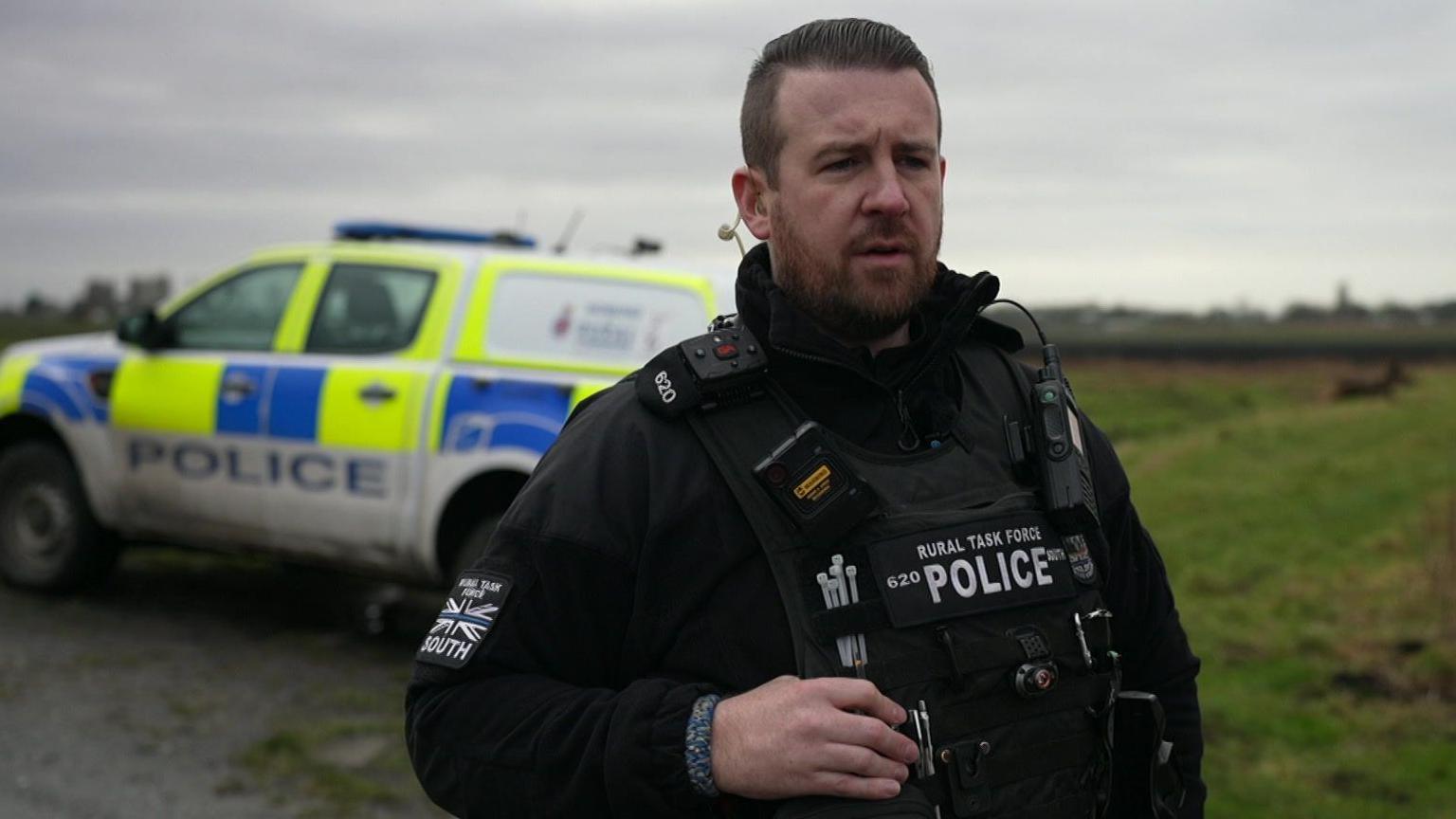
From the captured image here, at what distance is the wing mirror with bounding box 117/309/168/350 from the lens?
22.4ft

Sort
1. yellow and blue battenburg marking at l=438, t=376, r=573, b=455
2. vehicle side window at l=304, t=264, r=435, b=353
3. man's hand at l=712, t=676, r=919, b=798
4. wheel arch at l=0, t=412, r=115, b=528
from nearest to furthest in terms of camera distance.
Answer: man's hand at l=712, t=676, r=919, b=798 < yellow and blue battenburg marking at l=438, t=376, r=573, b=455 < vehicle side window at l=304, t=264, r=435, b=353 < wheel arch at l=0, t=412, r=115, b=528

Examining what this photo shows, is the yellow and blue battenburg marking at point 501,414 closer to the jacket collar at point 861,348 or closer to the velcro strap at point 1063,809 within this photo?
the jacket collar at point 861,348

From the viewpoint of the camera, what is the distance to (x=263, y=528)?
21.6ft

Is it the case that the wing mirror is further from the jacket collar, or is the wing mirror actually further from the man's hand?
the man's hand

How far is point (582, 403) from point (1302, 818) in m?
3.75

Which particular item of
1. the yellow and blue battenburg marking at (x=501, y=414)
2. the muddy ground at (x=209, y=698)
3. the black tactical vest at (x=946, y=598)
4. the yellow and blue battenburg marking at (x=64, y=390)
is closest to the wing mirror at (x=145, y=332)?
the yellow and blue battenburg marking at (x=64, y=390)

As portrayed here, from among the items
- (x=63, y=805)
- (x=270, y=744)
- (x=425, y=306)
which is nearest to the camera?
(x=63, y=805)

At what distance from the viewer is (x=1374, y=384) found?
27.4 metres

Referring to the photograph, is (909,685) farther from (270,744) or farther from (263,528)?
(263,528)

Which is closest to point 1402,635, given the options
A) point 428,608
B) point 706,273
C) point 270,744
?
point 706,273

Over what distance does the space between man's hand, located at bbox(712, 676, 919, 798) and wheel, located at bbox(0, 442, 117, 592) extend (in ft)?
20.5

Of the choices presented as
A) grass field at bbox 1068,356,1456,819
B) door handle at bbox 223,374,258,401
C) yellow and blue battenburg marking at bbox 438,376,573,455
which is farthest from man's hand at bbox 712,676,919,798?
door handle at bbox 223,374,258,401

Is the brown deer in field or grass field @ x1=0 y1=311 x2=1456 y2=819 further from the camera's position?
the brown deer in field

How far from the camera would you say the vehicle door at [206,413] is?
6531mm
